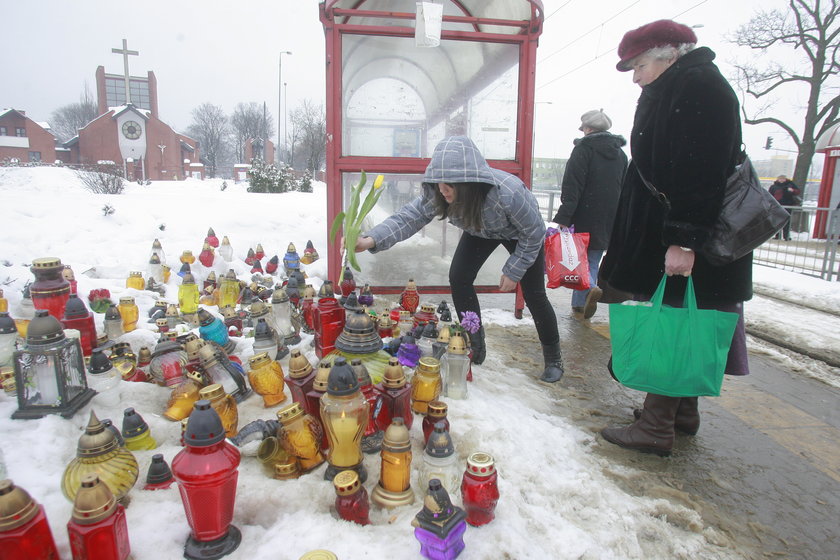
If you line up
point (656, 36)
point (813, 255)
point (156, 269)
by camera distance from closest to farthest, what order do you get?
point (656, 36) → point (156, 269) → point (813, 255)

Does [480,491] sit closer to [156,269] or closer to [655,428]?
[655,428]

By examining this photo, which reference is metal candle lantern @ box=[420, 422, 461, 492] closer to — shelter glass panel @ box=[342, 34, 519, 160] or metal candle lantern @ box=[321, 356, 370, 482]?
metal candle lantern @ box=[321, 356, 370, 482]

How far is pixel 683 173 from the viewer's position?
2064 mm

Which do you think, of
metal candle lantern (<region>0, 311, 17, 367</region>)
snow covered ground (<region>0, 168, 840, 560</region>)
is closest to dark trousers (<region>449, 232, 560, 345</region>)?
snow covered ground (<region>0, 168, 840, 560</region>)

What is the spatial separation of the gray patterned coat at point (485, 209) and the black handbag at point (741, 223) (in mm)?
1004

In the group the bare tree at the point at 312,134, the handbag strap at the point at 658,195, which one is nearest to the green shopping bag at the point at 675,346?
the handbag strap at the point at 658,195

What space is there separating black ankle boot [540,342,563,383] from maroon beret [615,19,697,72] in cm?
184

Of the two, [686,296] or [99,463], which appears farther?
[686,296]

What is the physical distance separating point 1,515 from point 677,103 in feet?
8.60

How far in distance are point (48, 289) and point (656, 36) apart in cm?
323

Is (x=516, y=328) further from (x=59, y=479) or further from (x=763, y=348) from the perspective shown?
(x=59, y=479)

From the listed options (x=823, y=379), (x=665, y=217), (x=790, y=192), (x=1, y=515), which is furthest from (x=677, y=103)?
(x=790, y=192)

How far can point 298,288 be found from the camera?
3.82 meters

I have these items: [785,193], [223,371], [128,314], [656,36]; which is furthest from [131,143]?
[656,36]
